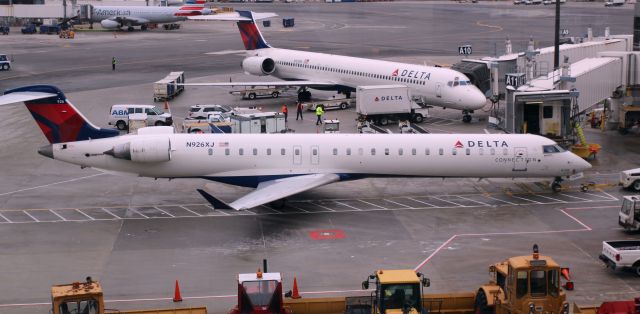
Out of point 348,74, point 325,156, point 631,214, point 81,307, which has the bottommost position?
point 631,214

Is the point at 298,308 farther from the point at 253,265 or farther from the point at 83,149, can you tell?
the point at 83,149

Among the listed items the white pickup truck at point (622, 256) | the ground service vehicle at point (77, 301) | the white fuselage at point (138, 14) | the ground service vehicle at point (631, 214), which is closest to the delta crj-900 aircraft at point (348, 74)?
the ground service vehicle at point (631, 214)

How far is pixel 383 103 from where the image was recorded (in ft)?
202

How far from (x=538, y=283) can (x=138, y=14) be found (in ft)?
378

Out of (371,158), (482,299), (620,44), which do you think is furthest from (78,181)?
(620,44)

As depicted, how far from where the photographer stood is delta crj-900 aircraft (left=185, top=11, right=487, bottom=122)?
62344mm

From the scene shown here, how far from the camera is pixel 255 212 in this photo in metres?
41.6

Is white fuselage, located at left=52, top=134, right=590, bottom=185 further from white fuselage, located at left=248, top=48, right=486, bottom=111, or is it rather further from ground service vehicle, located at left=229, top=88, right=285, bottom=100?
ground service vehicle, located at left=229, top=88, right=285, bottom=100

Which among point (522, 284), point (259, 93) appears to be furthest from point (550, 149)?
point (259, 93)

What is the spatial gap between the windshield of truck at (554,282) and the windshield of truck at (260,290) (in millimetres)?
7259

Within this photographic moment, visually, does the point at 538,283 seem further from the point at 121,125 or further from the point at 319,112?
the point at 121,125

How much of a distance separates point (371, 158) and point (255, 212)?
18.2ft

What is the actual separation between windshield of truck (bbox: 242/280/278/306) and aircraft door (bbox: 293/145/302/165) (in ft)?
55.4

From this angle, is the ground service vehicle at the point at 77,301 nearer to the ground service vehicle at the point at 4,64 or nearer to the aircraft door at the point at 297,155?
the aircraft door at the point at 297,155
